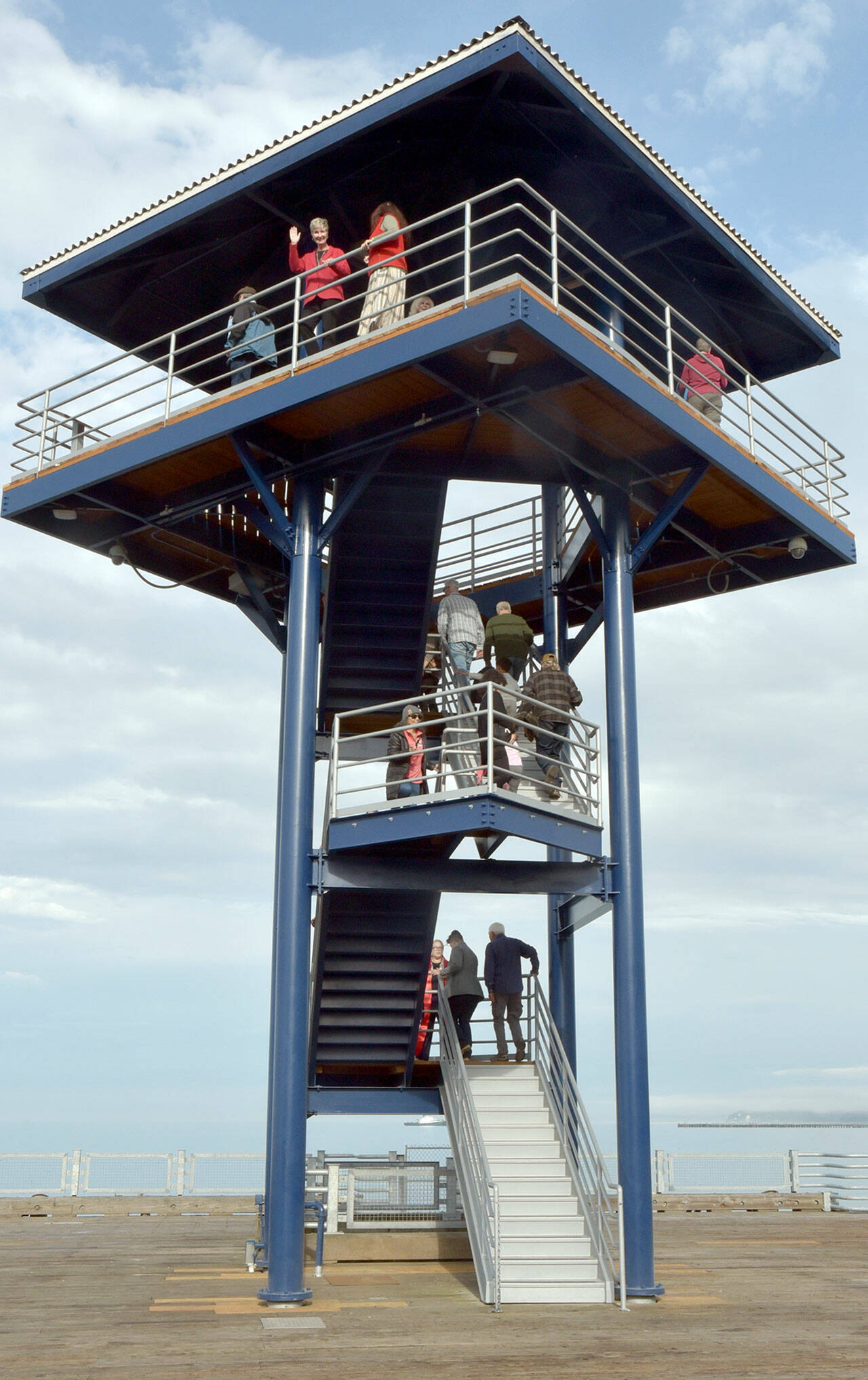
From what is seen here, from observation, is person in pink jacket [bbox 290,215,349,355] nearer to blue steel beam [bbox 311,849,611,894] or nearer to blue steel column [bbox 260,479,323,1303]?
blue steel column [bbox 260,479,323,1303]

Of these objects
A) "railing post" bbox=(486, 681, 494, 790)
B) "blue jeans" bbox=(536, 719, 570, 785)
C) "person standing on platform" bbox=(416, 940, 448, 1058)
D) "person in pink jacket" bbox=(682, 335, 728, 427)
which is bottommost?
"person standing on platform" bbox=(416, 940, 448, 1058)

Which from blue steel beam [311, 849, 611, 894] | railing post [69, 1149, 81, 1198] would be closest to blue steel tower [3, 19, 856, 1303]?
blue steel beam [311, 849, 611, 894]

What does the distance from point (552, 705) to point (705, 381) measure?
18.9 ft

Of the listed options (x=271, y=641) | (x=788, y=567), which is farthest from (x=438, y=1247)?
(x=788, y=567)

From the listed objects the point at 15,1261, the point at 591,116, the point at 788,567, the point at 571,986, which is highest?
the point at 591,116

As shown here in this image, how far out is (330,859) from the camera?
1547 cm

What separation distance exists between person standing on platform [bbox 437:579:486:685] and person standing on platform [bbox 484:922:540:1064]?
12.2 feet

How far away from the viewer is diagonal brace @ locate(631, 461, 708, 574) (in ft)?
55.0

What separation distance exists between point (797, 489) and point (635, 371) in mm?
4370

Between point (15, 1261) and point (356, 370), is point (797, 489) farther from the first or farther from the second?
point (15, 1261)

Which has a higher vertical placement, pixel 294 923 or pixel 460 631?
pixel 460 631

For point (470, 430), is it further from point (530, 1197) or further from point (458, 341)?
point (530, 1197)

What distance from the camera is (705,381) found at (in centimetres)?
1877

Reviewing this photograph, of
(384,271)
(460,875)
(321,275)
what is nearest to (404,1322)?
(460,875)
